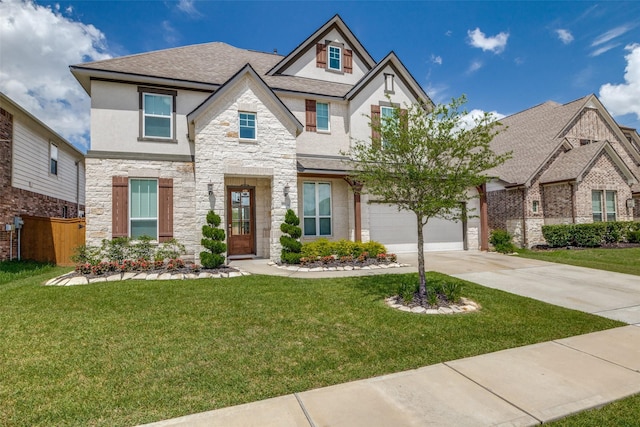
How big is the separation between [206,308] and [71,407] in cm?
307

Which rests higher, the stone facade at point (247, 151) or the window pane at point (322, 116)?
the window pane at point (322, 116)

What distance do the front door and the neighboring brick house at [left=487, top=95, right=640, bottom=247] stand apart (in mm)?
13524

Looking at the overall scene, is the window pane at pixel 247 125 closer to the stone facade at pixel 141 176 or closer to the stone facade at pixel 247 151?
the stone facade at pixel 247 151

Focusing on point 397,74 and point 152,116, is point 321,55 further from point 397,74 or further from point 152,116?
point 152,116

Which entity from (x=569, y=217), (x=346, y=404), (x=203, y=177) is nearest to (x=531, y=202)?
(x=569, y=217)

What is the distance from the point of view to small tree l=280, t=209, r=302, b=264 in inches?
424

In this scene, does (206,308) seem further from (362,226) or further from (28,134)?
(28,134)

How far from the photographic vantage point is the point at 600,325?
204 inches

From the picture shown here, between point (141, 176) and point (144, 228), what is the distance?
184 cm

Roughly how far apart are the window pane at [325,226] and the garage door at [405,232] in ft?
6.35

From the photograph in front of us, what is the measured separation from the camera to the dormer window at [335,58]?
1589 cm

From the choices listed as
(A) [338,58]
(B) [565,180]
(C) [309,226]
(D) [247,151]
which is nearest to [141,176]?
(D) [247,151]

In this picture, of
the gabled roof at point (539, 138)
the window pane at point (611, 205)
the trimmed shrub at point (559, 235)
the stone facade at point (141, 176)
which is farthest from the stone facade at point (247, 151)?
the window pane at point (611, 205)

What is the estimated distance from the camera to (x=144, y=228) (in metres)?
11.0
